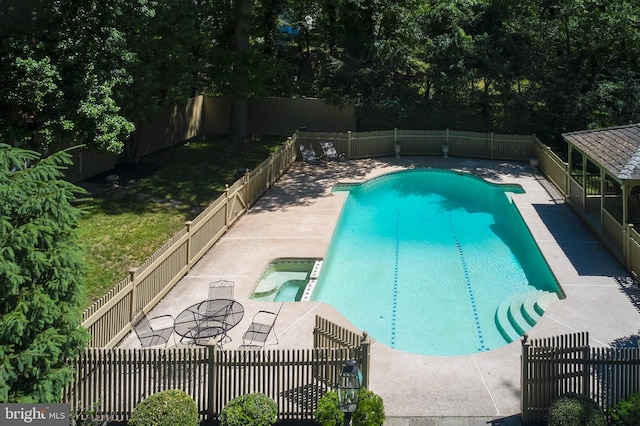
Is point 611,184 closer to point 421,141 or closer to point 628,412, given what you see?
point 421,141

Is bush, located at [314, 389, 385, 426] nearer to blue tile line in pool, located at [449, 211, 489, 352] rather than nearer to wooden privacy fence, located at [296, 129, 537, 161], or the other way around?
blue tile line in pool, located at [449, 211, 489, 352]

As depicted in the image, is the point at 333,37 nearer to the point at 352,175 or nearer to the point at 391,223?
the point at 352,175

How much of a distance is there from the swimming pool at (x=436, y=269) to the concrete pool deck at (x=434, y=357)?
0.62 meters

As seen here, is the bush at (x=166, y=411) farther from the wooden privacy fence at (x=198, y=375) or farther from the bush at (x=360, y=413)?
the bush at (x=360, y=413)

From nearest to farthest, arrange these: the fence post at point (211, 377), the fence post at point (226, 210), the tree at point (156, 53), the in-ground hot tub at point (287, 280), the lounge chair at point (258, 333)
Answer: the fence post at point (211, 377)
the lounge chair at point (258, 333)
the in-ground hot tub at point (287, 280)
the fence post at point (226, 210)
the tree at point (156, 53)

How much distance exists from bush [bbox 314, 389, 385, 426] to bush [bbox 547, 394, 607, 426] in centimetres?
241

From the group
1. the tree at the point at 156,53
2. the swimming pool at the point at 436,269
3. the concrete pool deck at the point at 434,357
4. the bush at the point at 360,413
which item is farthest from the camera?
the tree at the point at 156,53

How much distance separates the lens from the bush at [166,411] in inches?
346

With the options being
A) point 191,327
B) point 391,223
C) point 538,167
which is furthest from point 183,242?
point 538,167

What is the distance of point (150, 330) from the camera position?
12227mm

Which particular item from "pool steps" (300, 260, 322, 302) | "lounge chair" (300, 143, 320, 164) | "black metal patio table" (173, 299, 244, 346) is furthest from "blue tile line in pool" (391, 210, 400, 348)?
"lounge chair" (300, 143, 320, 164)

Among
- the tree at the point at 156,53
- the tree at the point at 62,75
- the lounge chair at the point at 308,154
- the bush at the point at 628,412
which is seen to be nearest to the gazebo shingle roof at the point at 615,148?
the bush at the point at 628,412

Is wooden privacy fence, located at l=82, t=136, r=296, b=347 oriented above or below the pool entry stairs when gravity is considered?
above

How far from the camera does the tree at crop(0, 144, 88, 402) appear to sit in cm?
789
